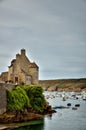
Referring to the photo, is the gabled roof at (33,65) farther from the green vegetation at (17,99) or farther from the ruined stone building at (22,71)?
the green vegetation at (17,99)

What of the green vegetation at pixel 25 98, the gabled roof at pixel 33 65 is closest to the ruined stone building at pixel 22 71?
the gabled roof at pixel 33 65

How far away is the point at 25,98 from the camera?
78875 mm

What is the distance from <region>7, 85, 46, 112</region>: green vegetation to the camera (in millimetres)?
74125

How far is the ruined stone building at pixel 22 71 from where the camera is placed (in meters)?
96.7

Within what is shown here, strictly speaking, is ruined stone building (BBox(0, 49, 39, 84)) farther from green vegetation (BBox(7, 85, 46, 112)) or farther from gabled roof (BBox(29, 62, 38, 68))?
green vegetation (BBox(7, 85, 46, 112))

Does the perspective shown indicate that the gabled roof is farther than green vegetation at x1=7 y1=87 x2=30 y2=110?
Yes

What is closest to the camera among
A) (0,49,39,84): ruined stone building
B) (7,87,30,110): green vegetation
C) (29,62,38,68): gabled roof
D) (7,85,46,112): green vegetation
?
(7,87,30,110): green vegetation

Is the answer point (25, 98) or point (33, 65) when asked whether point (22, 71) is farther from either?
point (25, 98)

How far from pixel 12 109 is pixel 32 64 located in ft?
96.9

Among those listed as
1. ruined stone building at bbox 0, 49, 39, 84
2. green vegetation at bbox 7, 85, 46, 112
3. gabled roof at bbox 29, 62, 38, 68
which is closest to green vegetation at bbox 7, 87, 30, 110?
green vegetation at bbox 7, 85, 46, 112

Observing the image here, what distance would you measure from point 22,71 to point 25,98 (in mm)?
18916

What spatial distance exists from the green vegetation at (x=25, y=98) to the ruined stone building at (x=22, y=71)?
37.2 ft

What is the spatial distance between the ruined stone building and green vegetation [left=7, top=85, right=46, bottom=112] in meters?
11.4

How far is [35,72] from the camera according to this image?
100500mm
